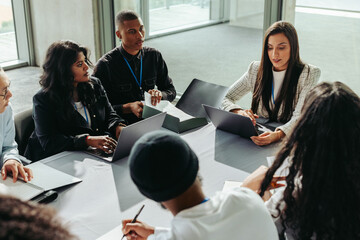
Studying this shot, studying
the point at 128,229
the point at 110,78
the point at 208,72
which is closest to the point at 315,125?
the point at 128,229

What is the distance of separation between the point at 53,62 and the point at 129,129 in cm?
77

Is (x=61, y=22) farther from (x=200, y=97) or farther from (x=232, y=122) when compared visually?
(x=232, y=122)

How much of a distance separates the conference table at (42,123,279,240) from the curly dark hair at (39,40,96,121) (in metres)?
0.34

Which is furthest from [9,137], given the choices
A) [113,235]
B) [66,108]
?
[113,235]

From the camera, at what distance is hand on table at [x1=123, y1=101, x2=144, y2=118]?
10.2 feet

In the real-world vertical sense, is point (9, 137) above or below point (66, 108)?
below

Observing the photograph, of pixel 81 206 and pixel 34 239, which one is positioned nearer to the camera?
pixel 34 239

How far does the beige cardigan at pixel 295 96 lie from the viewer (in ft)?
9.55

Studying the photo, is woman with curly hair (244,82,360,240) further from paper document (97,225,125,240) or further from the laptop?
the laptop

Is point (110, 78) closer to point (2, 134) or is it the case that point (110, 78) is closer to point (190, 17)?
point (2, 134)

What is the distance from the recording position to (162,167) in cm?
121

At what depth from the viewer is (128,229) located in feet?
5.44

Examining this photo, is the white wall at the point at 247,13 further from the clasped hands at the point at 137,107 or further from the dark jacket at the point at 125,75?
the clasped hands at the point at 137,107

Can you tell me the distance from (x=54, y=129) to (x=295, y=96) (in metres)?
1.56
